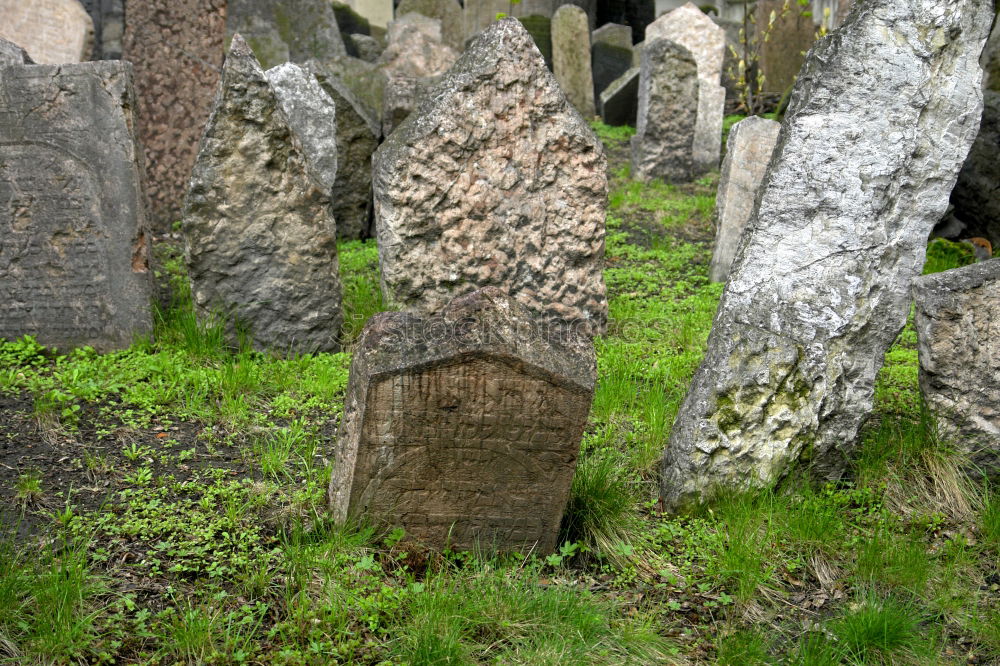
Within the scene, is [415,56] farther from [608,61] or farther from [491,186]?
[491,186]

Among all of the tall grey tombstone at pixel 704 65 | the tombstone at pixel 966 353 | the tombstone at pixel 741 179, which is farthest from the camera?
the tall grey tombstone at pixel 704 65

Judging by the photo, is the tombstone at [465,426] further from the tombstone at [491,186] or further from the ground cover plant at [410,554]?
the tombstone at [491,186]

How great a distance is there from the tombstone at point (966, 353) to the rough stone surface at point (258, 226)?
307cm

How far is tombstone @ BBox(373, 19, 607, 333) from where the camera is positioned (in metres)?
5.05

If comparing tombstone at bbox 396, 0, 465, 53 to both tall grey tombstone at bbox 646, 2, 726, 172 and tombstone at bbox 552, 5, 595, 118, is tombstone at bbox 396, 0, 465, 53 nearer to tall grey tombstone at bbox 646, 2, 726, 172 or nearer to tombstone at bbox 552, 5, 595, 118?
tombstone at bbox 552, 5, 595, 118

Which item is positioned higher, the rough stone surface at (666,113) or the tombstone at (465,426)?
the rough stone surface at (666,113)

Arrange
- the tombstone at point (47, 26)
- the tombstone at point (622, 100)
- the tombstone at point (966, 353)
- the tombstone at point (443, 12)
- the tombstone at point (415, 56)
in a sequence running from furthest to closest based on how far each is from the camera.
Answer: the tombstone at point (443, 12) → the tombstone at point (415, 56) → the tombstone at point (622, 100) → the tombstone at point (47, 26) → the tombstone at point (966, 353)

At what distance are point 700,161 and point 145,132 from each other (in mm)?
5631

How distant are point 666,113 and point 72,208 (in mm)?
5957

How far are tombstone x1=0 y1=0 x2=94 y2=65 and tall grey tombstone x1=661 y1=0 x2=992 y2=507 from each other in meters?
8.45

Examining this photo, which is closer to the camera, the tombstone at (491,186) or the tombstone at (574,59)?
the tombstone at (491,186)

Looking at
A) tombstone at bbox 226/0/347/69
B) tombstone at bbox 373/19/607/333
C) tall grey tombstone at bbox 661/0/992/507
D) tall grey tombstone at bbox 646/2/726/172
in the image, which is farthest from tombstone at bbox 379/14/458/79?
tall grey tombstone at bbox 661/0/992/507

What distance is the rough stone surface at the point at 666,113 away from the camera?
9.11 meters

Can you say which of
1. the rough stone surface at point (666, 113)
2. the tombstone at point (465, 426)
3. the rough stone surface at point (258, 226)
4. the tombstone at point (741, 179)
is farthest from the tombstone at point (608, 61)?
the tombstone at point (465, 426)
